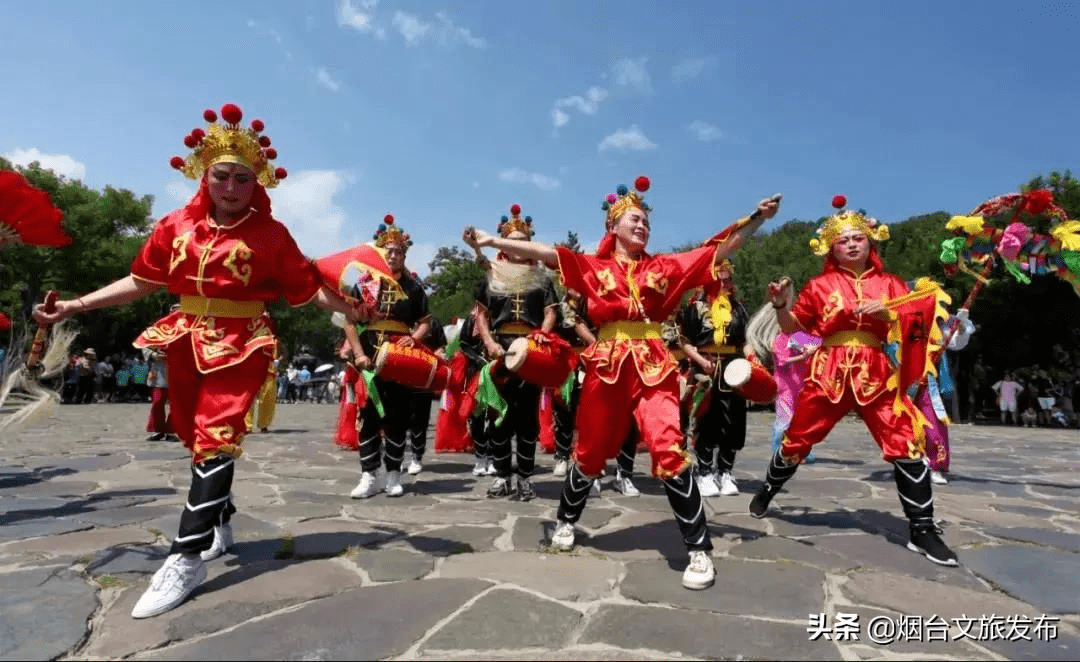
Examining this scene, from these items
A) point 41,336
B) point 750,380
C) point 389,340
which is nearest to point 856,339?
point 750,380

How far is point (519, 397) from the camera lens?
535 centimetres

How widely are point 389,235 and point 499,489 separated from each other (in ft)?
7.75

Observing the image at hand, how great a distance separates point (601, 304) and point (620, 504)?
7.44 feet

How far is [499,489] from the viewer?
5625 millimetres

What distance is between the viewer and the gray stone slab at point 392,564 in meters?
3.24

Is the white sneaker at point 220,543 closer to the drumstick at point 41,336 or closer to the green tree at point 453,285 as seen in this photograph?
the drumstick at point 41,336

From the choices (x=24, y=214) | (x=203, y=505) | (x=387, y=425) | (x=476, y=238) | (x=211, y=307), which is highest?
(x=24, y=214)

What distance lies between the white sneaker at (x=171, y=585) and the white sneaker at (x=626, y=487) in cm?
363

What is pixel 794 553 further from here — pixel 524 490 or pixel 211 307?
pixel 211 307

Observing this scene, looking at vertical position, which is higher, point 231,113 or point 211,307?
point 231,113

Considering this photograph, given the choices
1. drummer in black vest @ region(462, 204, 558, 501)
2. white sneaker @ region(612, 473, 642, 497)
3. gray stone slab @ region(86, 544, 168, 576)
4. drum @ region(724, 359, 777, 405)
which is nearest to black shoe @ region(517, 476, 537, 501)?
drummer in black vest @ region(462, 204, 558, 501)

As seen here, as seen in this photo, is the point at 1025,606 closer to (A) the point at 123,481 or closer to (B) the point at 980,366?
(A) the point at 123,481

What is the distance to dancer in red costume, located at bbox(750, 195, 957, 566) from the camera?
3789 millimetres

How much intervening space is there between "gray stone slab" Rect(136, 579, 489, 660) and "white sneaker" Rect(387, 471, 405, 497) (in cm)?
253
